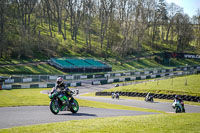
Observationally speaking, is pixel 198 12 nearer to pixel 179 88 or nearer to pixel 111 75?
pixel 111 75

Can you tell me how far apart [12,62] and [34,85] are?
1422cm

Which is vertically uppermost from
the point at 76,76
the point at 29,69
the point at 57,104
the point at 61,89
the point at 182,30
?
the point at 182,30

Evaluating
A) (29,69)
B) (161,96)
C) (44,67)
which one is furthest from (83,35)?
(161,96)

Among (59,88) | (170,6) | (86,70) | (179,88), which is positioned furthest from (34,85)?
(170,6)

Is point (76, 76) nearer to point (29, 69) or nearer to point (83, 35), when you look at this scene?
point (29, 69)

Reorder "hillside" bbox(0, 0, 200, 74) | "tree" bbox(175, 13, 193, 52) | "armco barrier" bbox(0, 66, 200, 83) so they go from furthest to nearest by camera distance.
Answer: "tree" bbox(175, 13, 193, 52), "hillside" bbox(0, 0, 200, 74), "armco barrier" bbox(0, 66, 200, 83)

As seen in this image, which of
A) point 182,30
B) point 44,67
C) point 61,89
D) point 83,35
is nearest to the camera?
point 61,89

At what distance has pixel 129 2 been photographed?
87.0 meters

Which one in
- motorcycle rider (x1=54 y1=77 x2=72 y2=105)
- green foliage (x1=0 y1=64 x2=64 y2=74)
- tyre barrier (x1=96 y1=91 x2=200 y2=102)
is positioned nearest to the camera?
motorcycle rider (x1=54 y1=77 x2=72 y2=105)

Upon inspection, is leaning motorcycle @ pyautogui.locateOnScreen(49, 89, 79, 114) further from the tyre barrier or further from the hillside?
the hillside

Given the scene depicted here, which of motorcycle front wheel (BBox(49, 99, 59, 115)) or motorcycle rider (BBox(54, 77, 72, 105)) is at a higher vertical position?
motorcycle rider (BBox(54, 77, 72, 105))

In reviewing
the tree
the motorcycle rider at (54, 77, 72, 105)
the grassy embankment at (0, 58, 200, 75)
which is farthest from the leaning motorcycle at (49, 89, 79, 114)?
the tree

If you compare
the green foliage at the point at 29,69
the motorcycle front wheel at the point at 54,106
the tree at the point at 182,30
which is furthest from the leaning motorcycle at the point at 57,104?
the tree at the point at 182,30

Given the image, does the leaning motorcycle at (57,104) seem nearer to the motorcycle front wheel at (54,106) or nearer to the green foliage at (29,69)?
the motorcycle front wheel at (54,106)
